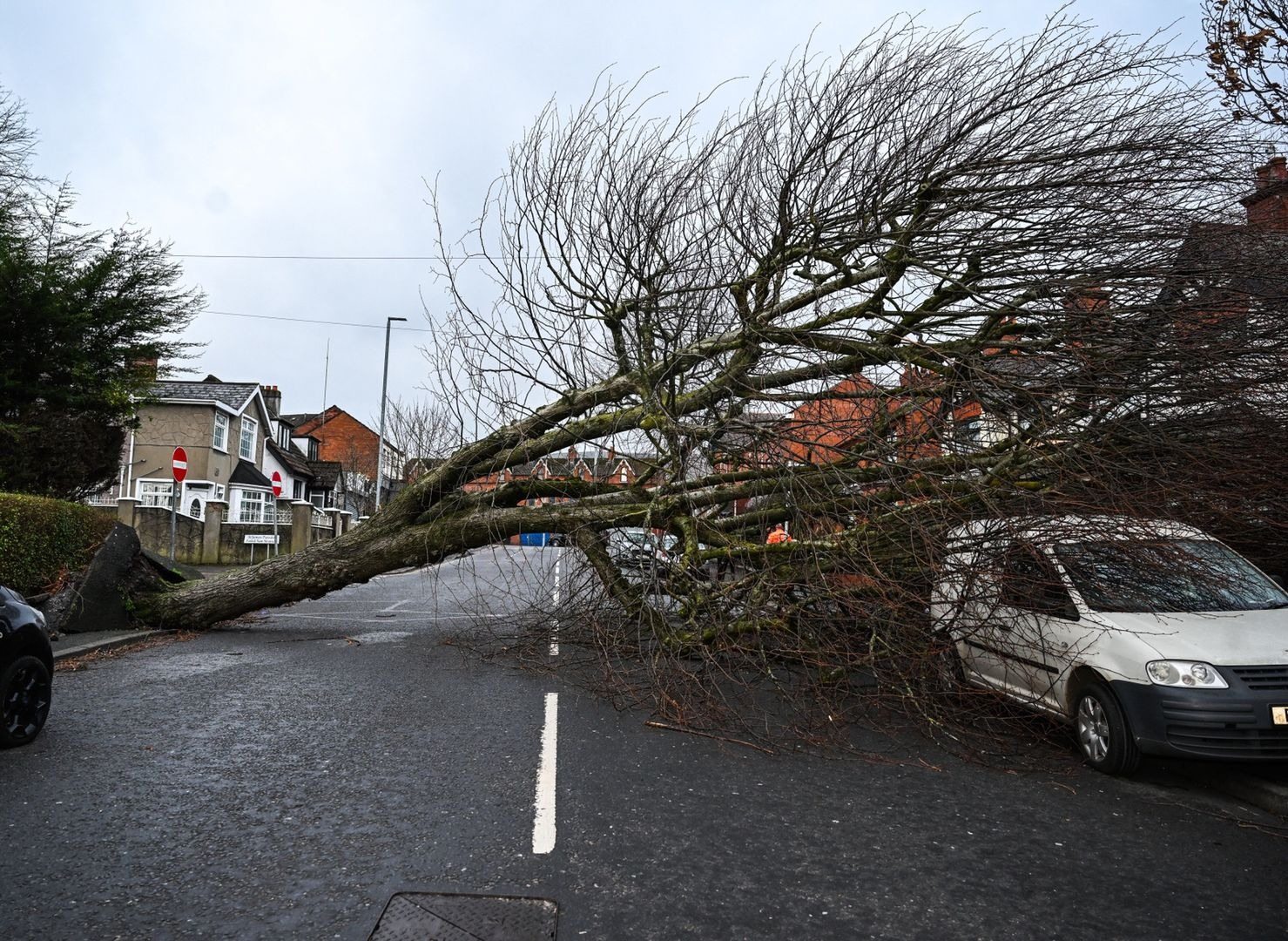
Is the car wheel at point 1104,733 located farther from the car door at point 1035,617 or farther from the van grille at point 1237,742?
the van grille at point 1237,742

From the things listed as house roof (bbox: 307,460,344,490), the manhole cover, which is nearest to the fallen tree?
the manhole cover

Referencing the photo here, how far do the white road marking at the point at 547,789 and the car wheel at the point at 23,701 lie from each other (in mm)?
3363

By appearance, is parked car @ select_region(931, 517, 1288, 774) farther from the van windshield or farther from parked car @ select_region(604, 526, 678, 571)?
parked car @ select_region(604, 526, 678, 571)

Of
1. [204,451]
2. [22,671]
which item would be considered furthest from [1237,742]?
[204,451]

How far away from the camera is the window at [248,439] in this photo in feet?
134

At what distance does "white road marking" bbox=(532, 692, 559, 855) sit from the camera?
4.12m

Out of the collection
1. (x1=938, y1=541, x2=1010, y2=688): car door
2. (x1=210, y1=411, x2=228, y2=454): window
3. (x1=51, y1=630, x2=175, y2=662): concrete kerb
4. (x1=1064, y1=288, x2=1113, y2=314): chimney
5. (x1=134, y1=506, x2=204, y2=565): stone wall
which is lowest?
(x1=51, y1=630, x2=175, y2=662): concrete kerb

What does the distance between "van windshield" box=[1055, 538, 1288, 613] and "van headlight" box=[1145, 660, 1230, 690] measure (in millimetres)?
677

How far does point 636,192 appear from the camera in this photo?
10.1m

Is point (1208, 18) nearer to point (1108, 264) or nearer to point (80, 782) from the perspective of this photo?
point (1108, 264)

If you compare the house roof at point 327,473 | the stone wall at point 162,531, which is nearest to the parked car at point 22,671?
the stone wall at point 162,531

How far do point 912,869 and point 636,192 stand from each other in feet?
26.8

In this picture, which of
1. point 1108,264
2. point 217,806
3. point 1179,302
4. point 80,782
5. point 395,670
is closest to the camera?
point 217,806

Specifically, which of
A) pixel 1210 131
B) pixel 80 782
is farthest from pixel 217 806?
pixel 1210 131
